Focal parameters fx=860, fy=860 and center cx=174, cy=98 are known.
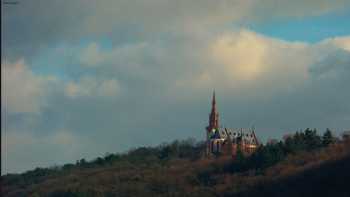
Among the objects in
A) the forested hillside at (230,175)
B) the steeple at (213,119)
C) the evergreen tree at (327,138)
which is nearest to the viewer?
the forested hillside at (230,175)

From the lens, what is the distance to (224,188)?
4085 inches

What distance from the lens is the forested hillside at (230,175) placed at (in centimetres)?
9081

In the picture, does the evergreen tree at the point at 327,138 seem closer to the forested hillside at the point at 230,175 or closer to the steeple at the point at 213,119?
the forested hillside at the point at 230,175

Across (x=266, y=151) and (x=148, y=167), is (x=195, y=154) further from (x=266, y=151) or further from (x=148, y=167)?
(x=266, y=151)

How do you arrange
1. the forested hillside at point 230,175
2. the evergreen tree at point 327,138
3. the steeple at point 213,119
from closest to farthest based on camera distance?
the forested hillside at point 230,175 < the evergreen tree at point 327,138 < the steeple at point 213,119

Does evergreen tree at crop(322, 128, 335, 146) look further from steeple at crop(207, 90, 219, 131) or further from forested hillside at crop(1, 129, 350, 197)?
steeple at crop(207, 90, 219, 131)

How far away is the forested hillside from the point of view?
90812mm

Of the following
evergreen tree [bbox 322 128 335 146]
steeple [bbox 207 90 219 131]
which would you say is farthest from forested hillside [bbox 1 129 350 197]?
steeple [bbox 207 90 219 131]

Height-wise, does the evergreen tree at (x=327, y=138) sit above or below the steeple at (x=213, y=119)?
below

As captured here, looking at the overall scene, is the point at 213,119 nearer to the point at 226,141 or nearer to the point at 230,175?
the point at 226,141

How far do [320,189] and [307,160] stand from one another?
23833 mm

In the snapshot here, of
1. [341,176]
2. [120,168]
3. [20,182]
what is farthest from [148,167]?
[341,176]

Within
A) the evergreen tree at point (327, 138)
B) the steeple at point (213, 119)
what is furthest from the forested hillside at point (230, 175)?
the steeple at point (213, 119)

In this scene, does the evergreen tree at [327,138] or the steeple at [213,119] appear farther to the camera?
the steeple at [213,119]
